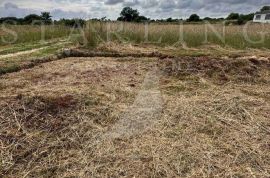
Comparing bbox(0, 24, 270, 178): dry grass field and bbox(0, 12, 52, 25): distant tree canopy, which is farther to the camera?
bbox(0, 12, 52, 25): distant tree canopy

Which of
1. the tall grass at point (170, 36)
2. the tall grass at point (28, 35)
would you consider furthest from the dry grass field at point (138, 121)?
the tall grass at point (28, 35)

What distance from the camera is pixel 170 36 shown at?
424 inches

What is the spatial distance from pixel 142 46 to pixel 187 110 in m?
5.65

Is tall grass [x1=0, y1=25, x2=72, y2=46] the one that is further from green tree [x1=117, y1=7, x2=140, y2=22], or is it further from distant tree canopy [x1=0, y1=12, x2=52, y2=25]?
Result: green tree [x1=117, y1=7, x2=140, y2=22]

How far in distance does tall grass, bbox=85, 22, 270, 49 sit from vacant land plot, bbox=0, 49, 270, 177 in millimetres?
4379

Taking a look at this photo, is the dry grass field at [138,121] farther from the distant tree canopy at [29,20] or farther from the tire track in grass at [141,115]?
the distant tree canopy at [29,20]

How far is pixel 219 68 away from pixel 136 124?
8.54 ft

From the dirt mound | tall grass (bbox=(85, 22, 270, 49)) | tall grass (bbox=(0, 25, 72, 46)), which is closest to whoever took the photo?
the dirt mound

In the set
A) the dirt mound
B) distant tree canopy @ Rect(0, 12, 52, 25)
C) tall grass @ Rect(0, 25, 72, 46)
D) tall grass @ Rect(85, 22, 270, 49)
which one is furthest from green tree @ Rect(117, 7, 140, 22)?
the dirt mound

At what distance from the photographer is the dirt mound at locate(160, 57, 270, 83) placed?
19.0 ft

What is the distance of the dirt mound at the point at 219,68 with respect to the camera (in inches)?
228

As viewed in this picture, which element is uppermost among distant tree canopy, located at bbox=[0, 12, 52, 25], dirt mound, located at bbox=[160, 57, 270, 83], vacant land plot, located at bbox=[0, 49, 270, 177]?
distant tree canopy, located at bbox=[0, 12, 52, 25]

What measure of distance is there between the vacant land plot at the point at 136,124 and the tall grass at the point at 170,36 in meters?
4.38

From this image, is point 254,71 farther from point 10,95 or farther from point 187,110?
point 10,95
